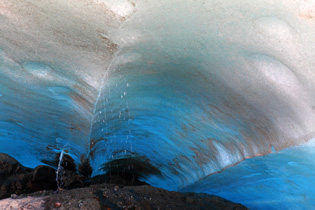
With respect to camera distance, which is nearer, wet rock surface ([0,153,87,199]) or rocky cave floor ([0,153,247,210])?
rocky cave floor ([0,153,247,210])

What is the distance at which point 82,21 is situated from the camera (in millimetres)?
3252

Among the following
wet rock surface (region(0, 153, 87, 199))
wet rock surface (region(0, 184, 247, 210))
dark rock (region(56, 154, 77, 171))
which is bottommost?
wet rock surface (region(0, 184, 247, 210))

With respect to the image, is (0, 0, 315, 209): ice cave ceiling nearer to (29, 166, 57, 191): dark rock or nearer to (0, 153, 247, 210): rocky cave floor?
(0, 153, 247, 210): rocky cave floor

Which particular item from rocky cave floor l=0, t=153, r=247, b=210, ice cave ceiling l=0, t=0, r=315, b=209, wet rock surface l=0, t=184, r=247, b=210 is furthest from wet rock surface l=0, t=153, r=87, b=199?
wet rock surface l=0, t=184, r=247, b=210

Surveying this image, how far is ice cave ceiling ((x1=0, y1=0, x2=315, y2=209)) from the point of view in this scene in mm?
3027

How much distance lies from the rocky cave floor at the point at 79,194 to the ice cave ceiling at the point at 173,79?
25.3 inches

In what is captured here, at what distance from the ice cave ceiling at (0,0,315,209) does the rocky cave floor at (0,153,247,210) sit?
2.11ft

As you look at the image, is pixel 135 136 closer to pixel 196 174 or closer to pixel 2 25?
pixel 196 174

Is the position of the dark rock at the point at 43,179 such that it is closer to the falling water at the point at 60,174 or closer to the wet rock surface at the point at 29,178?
the wet rock surface at the point at 29,178

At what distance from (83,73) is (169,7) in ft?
5.67

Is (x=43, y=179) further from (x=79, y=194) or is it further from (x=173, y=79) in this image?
(x=173, y=79)

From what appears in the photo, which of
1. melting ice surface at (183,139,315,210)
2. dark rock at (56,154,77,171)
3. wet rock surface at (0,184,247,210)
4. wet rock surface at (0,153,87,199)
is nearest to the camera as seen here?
wet rock surface at (0,184,247,210)

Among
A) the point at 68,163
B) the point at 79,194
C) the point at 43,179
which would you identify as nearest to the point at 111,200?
the point at 79,194

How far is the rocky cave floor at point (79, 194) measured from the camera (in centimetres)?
409
